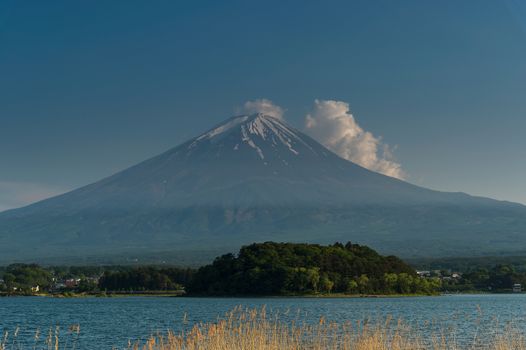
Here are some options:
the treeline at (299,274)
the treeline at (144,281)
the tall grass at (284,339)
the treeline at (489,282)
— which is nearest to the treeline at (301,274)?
the treeline at (299,274)

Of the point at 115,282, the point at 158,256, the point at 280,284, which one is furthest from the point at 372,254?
the point at 158,256

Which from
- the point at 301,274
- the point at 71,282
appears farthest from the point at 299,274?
the point at 71,282

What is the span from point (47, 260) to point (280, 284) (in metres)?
108

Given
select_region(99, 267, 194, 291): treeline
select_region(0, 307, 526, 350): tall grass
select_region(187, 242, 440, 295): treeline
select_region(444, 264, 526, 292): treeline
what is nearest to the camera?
select_region(0, 307, 526, 350): tall grass

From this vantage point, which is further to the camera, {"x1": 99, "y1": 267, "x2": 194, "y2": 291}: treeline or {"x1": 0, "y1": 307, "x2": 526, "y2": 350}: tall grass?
{"x1": 99, "y1": 267, "x2": 194, "y2": 291}: treeline

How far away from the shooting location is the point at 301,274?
246ft

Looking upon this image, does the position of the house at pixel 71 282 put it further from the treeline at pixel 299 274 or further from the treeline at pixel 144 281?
the treeline at pixel 299 274

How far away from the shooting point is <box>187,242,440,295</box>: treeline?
75.2m

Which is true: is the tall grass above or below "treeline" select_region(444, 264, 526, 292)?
below

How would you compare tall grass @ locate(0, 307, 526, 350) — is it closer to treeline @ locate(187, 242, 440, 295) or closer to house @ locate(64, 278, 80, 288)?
treeline @ locate(187, 242, 440, 295)

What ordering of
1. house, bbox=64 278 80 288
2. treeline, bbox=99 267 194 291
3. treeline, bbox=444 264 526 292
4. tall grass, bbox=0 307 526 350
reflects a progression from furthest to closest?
house, bbox=64 278 80 288
treeline, bbox=444 264 526 292
treeline, bbox=99 267 194 291
tall grass, bbox=0 307 526 350

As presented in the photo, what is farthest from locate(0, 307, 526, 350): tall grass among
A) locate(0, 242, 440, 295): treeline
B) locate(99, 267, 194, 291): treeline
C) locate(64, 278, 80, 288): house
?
locate(64, 278, 80, 288): house

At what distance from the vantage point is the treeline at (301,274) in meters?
75.2

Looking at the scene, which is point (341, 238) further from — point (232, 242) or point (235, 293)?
point (235, 293)
